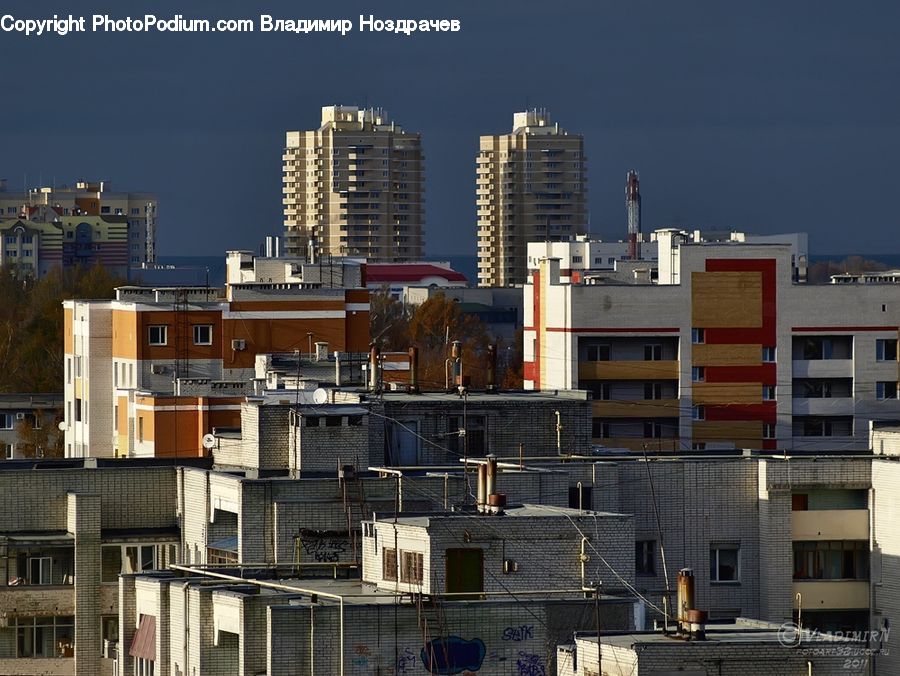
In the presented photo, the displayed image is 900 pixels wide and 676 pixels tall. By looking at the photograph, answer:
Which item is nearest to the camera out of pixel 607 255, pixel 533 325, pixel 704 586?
pixel 704 586

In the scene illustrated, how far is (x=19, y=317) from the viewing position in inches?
4811

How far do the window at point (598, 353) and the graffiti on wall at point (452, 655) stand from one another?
42.1 meters

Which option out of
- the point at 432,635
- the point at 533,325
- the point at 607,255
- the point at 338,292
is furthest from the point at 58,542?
the point at 607,255

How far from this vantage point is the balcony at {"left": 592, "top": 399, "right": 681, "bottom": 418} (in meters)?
67.9

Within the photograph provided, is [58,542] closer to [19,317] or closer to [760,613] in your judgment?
[760,613]

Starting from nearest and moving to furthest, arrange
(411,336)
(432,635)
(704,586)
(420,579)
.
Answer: (432,635), (420,579), (704,586), (411,336)

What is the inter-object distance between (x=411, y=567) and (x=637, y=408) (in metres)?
39.8

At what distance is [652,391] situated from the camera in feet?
227

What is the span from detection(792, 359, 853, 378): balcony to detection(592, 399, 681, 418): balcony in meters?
3.16

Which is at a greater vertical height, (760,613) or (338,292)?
(338,292)

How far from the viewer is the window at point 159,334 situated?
65.8 m

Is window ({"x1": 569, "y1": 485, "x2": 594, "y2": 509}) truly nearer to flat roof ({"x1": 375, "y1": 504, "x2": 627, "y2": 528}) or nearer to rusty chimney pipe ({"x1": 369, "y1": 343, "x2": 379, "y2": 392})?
flat roof ({"x1": 375, "y1": 504, "x2": 627, "y2": 528})

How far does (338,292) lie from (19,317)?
188ft

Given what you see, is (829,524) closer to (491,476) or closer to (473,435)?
(473,435)
